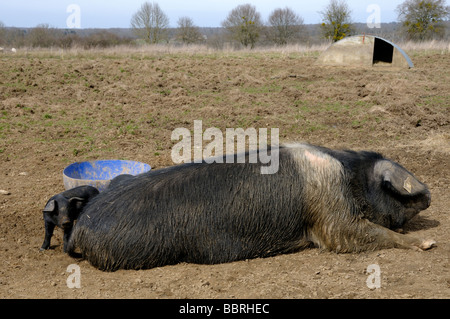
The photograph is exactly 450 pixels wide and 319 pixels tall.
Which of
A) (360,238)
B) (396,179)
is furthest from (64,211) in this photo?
(396,179)

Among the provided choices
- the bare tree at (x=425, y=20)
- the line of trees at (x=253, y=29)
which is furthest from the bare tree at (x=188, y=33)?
the bare tree at (x=425, y=20)

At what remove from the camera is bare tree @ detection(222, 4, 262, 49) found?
153 ft

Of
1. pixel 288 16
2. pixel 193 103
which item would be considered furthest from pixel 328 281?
pixel 288 16

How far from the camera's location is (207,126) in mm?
10500

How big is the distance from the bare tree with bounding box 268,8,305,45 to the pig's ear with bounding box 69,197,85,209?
48.3m

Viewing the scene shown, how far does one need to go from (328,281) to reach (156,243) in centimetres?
149

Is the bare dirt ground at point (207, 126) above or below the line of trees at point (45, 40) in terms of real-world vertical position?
below

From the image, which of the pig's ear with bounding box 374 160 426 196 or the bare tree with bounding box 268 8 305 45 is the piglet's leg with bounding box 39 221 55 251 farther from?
the bare tree with bounding box 268 8 305 45

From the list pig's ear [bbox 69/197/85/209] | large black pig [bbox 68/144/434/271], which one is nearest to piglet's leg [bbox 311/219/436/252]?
large black pig [bbox 68/144/434/271]

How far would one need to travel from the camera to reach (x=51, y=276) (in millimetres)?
4219

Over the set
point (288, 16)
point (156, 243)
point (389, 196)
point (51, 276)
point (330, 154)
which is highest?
point (288, 16)

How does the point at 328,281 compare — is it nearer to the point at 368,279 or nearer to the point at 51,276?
the point at 368,279

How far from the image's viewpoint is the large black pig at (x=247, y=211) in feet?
13.9

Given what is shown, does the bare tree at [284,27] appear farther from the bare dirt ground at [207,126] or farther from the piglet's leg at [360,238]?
the piglet's leg at [360,238]
